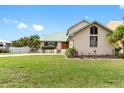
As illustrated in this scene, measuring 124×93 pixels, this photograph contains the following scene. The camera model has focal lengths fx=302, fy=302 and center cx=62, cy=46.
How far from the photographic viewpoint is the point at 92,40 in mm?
23109

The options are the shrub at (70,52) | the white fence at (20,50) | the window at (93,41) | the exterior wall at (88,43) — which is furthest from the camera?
Result: the white fence at (20,50)

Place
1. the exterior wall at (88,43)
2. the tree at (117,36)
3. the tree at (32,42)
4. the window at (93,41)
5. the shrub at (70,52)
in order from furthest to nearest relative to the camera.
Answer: the tree at (32,42) < the window at (93,41) < the exterior wall at (88,43) < the tree at (117,36) < the shrub at (70,52)

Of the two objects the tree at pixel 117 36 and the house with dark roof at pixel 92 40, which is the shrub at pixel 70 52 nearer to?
the house with dark roof at pixel 92 40

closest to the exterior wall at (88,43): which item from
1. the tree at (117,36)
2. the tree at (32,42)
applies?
the tree at (117,36)

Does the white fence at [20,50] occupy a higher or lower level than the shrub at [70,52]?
higher

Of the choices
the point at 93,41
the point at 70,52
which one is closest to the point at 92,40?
the point at 93,41

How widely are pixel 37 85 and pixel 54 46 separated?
27789 mm

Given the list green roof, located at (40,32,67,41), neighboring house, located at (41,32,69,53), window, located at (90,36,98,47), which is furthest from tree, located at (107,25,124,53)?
green roof, located at (40,32,67,41)

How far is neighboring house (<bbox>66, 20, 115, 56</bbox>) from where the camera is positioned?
22.9 metres

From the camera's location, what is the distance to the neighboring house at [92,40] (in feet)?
75.0

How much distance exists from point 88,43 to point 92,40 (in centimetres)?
42

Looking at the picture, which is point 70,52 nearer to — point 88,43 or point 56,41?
point 88,43

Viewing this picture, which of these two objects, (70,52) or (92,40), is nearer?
(70,52)

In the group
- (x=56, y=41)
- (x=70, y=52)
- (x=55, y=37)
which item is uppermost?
(x=55, y=37)
